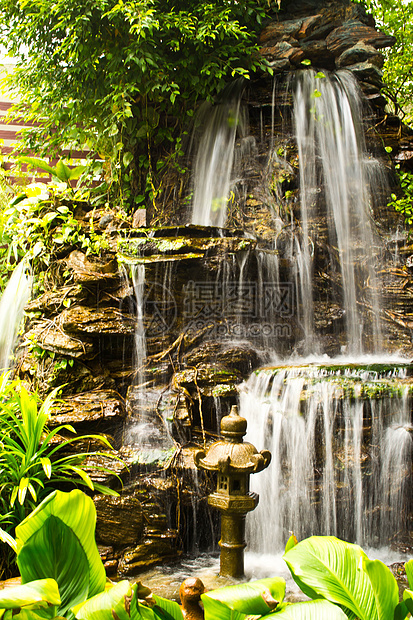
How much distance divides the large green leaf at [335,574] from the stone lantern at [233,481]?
167 centimetres

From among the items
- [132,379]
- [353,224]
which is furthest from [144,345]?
[353,224]

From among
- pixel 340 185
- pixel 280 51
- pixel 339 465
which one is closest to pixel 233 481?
pixel 339 465

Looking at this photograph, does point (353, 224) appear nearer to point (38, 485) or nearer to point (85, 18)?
point (85, 18)

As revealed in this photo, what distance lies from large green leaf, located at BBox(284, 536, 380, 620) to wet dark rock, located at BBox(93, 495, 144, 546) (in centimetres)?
312

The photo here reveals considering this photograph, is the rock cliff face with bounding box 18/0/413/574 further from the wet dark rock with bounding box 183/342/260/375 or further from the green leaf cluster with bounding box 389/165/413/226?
the green leaf cluster with bounding box 389/165/413/226

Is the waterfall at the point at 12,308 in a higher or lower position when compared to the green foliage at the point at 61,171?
lower

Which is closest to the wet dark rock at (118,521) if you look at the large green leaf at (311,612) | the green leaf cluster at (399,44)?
the large green leaf at (311,612)

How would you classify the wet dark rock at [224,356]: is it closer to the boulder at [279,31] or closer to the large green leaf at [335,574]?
the large green leaf at [335,574]

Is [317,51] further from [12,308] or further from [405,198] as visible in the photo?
[12,308]

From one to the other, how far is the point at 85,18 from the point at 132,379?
5115 millimetres

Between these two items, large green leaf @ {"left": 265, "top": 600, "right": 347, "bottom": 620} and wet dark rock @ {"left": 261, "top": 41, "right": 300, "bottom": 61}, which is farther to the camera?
wet dark rock @ {"left": 261, "top": 41, "right": 300, "bottom": 61}

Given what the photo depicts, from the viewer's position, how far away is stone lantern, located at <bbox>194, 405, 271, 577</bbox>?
261 centimetres

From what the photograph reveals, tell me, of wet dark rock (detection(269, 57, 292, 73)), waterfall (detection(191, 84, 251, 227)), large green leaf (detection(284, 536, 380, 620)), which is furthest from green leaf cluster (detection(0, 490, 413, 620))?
wet dark rock (detection(269, 57, 292, 73))

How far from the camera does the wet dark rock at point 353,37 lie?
7.61m
